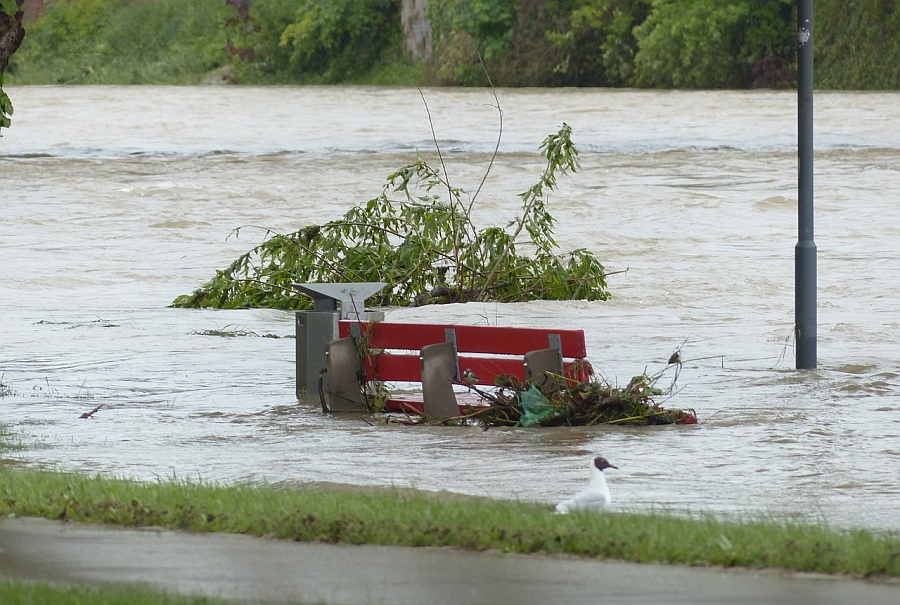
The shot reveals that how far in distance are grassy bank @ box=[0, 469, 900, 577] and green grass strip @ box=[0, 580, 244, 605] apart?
4.44 ft

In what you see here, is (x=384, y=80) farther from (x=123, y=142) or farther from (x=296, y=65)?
(x=123, y=142)

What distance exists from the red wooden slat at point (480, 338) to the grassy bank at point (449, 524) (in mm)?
3121

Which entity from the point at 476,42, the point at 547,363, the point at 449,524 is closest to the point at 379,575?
the point at 449,524

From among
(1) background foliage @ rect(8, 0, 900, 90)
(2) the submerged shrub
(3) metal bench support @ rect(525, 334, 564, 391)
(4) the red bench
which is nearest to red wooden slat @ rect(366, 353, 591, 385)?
(4) the red bench

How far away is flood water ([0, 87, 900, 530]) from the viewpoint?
33.5ft

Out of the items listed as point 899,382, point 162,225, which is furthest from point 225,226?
point 899,382

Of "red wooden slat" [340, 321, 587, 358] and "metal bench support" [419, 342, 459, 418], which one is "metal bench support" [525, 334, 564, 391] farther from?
"metal bench support" [419, 342, 459, 418]

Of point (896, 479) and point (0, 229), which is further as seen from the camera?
point (0, 229)

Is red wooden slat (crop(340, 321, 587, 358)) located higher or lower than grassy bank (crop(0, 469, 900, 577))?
higher

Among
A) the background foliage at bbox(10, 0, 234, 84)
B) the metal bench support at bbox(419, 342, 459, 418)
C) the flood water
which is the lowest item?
the flood water

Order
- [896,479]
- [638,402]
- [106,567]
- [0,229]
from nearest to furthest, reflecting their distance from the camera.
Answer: [106,567], [896,479], [638,402], [0,229]

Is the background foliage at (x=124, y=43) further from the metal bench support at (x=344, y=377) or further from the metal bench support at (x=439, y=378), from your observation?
the metal bench support at (x=439, y=378)

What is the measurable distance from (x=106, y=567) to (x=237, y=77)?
83295mm

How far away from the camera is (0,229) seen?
3042 cm
